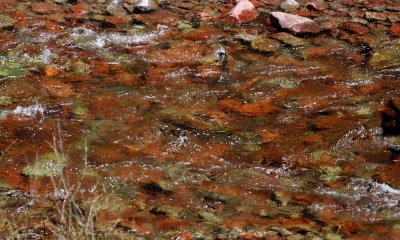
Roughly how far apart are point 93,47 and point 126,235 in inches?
151

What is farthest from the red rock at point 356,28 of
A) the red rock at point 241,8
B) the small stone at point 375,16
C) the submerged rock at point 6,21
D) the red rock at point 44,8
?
the submerged rock at point 6,21

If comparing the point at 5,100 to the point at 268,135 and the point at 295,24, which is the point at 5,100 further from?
the point at 295,24

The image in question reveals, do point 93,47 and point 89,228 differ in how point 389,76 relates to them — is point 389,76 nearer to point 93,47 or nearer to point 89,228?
point 93,47

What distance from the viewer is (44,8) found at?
857cm

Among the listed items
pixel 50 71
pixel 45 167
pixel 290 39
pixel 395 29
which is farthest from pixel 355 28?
pixel 45 167

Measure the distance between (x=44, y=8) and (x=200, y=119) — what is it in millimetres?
3390

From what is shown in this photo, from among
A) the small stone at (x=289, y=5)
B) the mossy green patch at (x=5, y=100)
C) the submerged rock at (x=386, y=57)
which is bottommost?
the mossy green patch at (x=5, y=100)

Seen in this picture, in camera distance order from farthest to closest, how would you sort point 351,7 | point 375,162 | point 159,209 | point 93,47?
point 351,7 → point 93,47 → point 375,162 → point 159,209

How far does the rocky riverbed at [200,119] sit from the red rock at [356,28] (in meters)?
0.02

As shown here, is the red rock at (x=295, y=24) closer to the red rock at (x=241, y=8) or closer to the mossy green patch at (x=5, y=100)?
the red rock at (x=241, y=8)

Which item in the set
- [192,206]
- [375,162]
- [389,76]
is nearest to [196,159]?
[192,206]

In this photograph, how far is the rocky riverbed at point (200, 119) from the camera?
4520 millimetres

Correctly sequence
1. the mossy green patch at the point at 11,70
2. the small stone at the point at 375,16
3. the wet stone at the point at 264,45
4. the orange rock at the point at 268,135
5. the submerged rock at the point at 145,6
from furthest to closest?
the submerged rock at the point at 145,6, the small stone at the point at 375,16, the wet stone at the point at 264,45, the mossy green patch at the point at 11,70, the orange rock at the point at 268,135

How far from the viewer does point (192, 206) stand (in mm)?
4723
